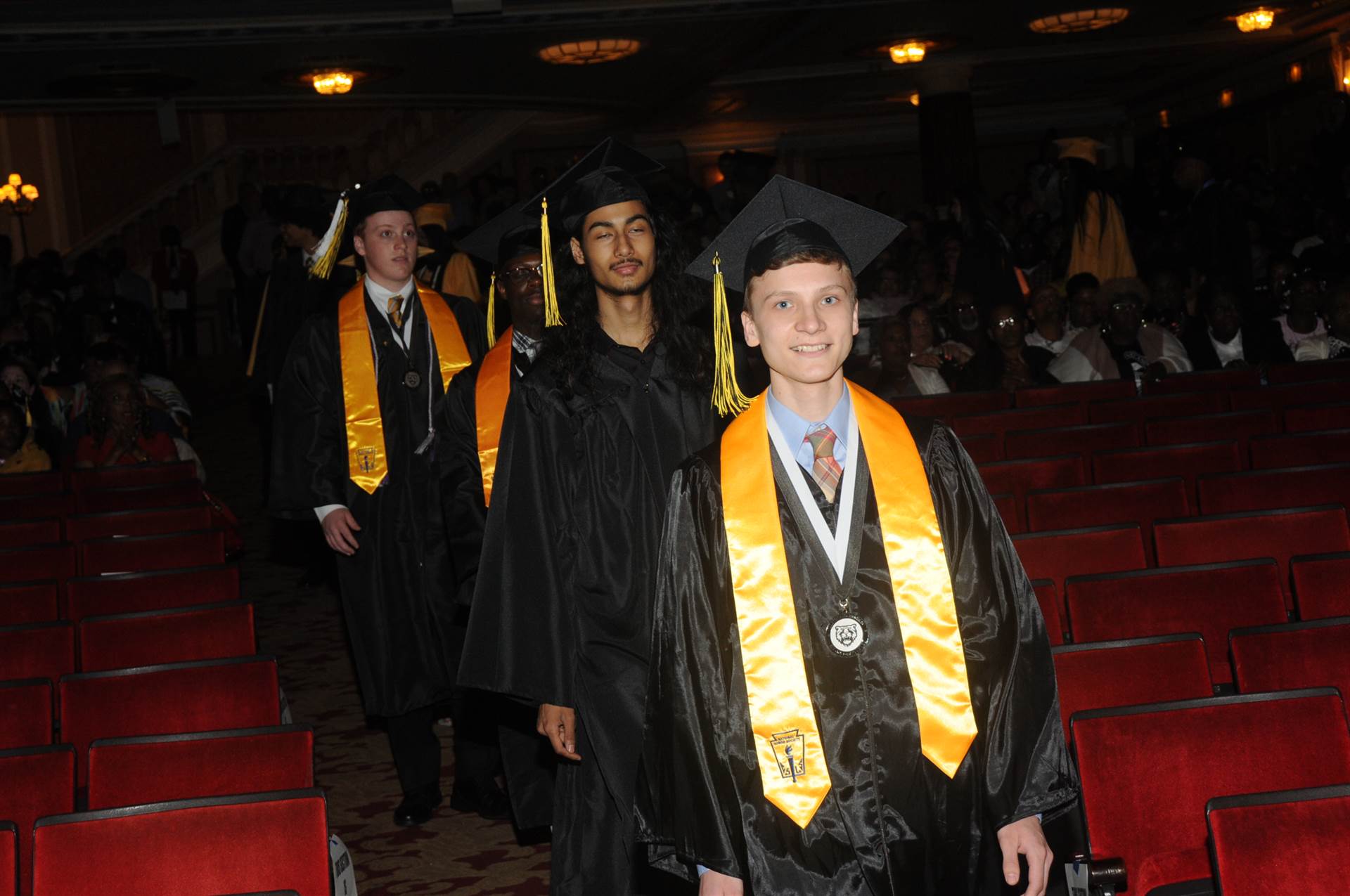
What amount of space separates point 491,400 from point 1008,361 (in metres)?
→ 4.34

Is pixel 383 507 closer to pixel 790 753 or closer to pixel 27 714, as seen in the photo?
pixel 27 714

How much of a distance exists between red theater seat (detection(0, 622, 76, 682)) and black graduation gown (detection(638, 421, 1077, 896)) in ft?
7.37

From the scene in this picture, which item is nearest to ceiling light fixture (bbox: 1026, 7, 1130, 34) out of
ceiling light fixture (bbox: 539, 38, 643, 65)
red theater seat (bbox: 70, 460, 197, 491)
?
ceiling light fixture (bbox: 539, 38, 643, 65)

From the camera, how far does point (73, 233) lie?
22.0 metres

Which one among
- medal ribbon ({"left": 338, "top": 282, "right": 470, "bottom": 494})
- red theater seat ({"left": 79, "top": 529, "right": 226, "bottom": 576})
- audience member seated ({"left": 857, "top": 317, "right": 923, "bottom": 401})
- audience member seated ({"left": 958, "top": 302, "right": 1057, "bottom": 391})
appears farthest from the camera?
audience member seated ({"left": 958, "top": 302, "right": 1057, "bottom": 391})

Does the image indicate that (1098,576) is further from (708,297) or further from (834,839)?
(834,839)

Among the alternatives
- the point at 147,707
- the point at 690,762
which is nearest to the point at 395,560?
the point at 147,707

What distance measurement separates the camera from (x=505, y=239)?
4.04 meters

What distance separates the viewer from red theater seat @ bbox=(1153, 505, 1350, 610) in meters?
4.17

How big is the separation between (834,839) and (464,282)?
7236mm

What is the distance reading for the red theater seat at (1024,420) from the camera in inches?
248

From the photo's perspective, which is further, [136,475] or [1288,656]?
[136,475]

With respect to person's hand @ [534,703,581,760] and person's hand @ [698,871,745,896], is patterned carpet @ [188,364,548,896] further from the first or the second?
person's hand @ [698,871,745,896]

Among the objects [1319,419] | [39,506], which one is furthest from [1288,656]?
[39,506]
